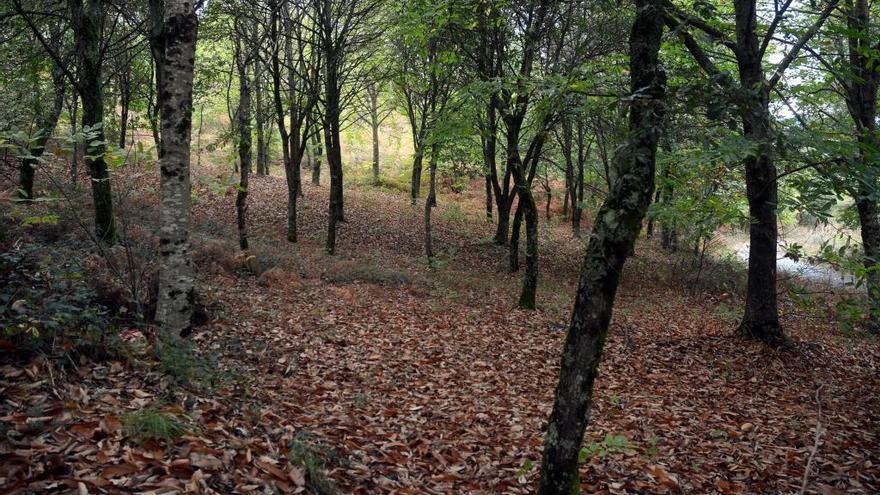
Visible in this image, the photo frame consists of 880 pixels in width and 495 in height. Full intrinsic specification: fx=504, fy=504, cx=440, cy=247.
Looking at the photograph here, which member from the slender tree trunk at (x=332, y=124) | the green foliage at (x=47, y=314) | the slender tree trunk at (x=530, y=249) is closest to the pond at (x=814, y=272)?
the slender tree trunk at (x=530, y=249)

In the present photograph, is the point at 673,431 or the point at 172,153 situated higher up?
the point at 172,153

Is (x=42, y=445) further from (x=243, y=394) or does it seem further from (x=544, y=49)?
(x=544, y=49)

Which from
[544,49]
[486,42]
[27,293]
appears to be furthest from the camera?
[544,49]

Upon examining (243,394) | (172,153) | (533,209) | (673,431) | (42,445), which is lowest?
(673,431)

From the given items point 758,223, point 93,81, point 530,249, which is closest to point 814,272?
point 758,223

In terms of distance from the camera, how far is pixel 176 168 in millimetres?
5871

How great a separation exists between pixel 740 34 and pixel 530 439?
8248 millimetres

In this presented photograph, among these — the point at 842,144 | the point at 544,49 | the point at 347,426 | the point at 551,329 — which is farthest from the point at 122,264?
the point at 544,49

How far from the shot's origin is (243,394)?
5660mm

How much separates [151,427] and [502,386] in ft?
16.4

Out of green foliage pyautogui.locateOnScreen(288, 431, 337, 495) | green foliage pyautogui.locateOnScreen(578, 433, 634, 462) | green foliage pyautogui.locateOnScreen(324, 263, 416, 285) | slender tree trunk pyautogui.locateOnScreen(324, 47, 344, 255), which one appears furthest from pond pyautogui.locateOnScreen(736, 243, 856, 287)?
slender tree trunk pyautogui.locateOnScreen(324, 47, 344, 255)

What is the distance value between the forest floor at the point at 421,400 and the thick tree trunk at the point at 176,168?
1.66ft

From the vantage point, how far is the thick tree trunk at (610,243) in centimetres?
370

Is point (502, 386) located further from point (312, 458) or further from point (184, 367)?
point (184, 367)
